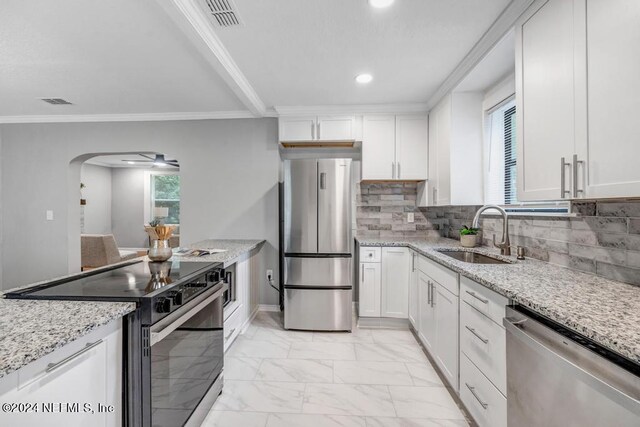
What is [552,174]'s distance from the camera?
1.43m

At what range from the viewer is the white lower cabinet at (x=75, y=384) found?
0.81 metres

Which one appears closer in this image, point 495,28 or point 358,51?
point 495,28

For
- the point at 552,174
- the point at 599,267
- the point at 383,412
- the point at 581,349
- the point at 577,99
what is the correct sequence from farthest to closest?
the point at 383,412 < the point at 599,267 < the point at 552,174 < the point at 577,99 < the point at 581,349

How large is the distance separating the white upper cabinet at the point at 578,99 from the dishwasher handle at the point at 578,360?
568 mm

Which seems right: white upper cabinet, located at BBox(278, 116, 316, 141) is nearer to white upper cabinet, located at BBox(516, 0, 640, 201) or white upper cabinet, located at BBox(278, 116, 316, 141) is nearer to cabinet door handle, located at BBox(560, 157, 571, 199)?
→ white upper cabinet, located at BBox(516, 0, 640, 201)

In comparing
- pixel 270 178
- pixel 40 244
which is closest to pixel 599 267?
pixel 270 178

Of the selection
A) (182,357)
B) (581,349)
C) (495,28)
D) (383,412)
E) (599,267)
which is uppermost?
(495,28)

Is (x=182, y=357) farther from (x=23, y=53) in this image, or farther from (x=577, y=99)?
(x=23, y=53)

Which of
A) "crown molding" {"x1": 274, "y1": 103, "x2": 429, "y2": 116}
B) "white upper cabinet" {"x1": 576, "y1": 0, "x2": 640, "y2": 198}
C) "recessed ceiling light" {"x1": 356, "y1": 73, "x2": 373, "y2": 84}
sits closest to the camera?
"white upper cabinet" {"x1": 576, "y1": 0, "x2": 640, "y2": 198}

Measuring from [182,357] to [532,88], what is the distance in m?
2.24

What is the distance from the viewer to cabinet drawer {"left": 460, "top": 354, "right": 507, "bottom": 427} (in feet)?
4.52

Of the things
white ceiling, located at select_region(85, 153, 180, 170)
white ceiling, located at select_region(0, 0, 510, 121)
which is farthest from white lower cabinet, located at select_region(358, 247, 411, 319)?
white ceiling, located at select_region(85, 153, 180, 170)

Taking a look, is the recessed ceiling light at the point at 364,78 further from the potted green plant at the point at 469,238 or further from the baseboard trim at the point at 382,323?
the baseboard trim at the point at 382,323

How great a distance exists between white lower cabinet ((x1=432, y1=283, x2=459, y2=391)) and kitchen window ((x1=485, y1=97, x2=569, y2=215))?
0.87 meters
